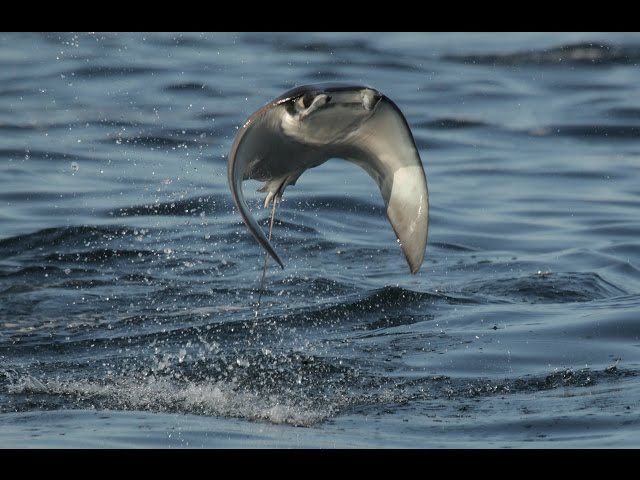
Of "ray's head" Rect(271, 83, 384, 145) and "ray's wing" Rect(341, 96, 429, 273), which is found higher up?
"ray's head" Rect(271, 83, 384, 145)

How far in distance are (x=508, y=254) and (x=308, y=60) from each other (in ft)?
30.1

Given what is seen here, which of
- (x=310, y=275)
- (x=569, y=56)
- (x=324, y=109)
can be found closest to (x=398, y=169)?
(x=324, y=109)

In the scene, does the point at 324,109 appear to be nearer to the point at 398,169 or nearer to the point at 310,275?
the point at 398,169

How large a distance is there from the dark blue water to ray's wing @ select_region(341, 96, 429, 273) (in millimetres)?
694

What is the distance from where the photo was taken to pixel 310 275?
7.56 meters

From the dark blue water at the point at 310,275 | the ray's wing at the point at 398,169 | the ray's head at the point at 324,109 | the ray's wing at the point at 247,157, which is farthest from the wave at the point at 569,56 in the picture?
the ray's wing at the point at 247,157

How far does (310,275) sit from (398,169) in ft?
8.82

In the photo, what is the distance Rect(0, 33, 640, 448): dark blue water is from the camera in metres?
4.80

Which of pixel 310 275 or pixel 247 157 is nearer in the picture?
pixel 247 157

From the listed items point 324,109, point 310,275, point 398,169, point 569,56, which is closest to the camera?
point 324,109

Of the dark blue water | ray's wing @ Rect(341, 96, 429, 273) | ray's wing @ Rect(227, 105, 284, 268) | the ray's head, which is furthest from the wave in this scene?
ray's wing @ Rect(227, 105, 284, 268)

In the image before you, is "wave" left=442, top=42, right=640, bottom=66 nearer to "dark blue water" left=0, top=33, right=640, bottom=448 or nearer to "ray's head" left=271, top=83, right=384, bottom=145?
"dark blue water" left=0, top=33, right=640, bottom=448

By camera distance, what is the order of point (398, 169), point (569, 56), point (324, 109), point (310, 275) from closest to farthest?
point (324, 109), point (398, 169), point (310, 275), point (569, 56)

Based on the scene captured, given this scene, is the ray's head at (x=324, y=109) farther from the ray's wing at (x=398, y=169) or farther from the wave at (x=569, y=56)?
the wave at (x=569, y=56)
